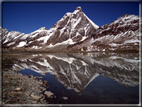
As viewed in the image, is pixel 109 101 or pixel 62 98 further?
pixel 62 98

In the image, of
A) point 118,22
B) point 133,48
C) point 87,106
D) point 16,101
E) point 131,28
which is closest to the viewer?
point 87,106

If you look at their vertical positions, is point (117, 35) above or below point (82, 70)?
above

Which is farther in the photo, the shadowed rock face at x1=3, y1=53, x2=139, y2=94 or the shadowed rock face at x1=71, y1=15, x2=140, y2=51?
the shadowed rock face at x1=71, y1=15, x2=140, y2=51

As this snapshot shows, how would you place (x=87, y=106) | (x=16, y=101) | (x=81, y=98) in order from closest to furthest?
(x=87, y=106), (x=16, y=101), (x=81, y=98)

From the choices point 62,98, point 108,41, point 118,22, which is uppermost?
point 118,22

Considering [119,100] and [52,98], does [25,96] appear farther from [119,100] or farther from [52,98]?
[119,100]

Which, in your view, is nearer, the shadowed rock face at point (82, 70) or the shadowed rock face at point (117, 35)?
the shadowed rock face at point (82, 70)

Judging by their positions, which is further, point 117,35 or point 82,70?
point 117,35

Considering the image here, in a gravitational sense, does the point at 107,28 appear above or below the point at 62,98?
above

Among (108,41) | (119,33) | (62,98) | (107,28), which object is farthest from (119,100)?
(107,28)

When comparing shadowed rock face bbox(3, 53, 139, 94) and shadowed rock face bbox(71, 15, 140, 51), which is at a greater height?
shadowed rock face bbox(71, 15, 140, 51)

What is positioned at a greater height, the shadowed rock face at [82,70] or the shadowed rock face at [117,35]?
the shadowed rock face at [117,35]
